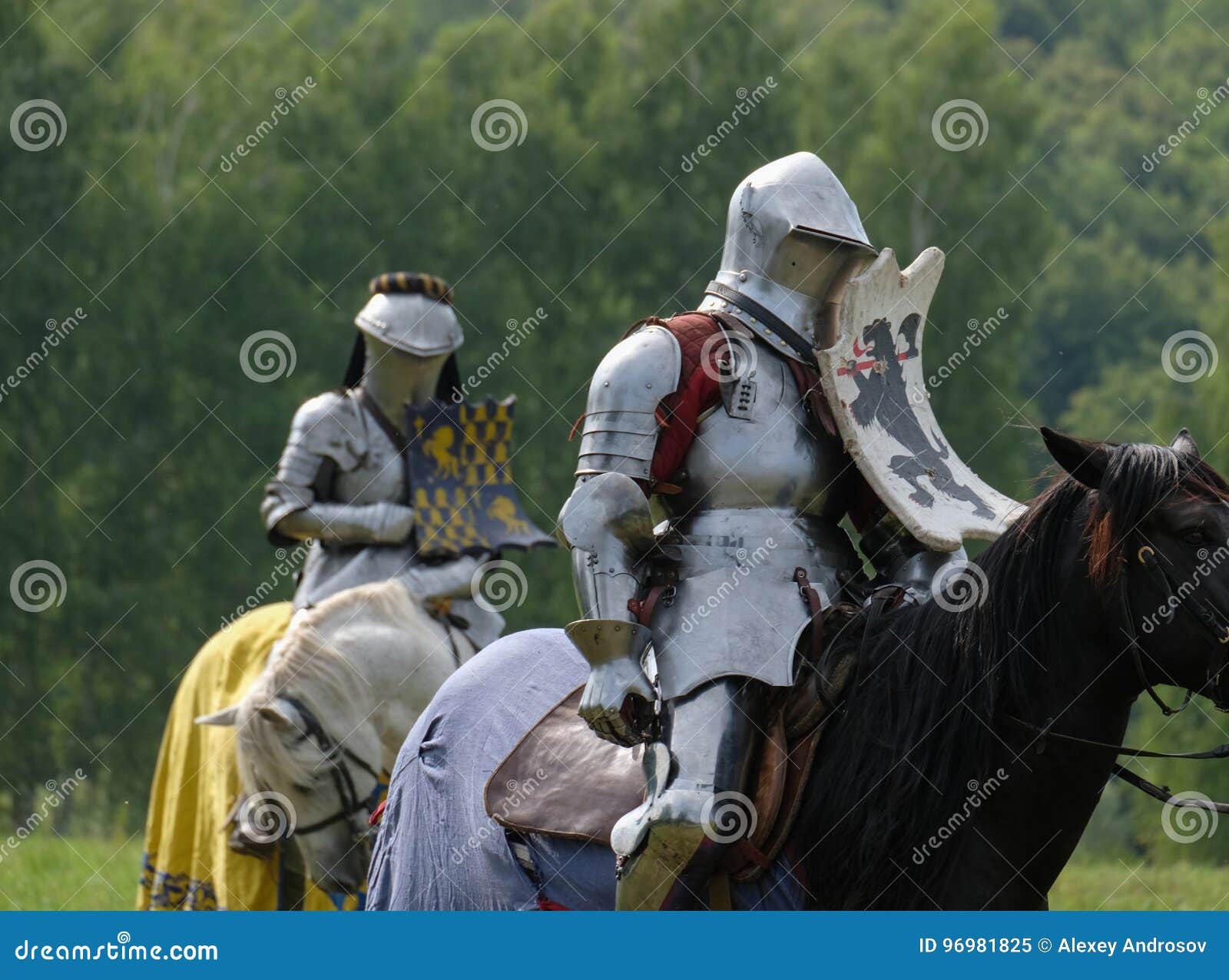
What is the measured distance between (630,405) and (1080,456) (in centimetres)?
114

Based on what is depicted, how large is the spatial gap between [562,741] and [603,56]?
60.7 ft

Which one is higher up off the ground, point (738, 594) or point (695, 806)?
point (738, 594)

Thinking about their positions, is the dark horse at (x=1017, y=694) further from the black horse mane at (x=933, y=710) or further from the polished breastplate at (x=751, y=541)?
the polished breastplate at (x=751, y=541)

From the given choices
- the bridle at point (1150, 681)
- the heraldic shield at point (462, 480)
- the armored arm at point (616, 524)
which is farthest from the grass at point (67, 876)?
the bridle at point (1150, 681)

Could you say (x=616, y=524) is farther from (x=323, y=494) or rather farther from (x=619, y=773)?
(x=323, y=494)

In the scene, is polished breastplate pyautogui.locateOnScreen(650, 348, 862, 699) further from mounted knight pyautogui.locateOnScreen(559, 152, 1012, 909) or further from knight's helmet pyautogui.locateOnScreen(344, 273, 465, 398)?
knight's helmet pyautogui.locateOnScreen(344, 273, 465, 398)

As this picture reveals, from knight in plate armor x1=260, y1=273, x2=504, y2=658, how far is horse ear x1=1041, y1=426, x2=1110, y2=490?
435 centimetres

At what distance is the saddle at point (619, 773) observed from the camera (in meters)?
5.44

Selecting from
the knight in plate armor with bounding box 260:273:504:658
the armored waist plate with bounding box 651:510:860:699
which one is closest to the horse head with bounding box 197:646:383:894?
the knight in plate armor with bounding box 260:273:504:658

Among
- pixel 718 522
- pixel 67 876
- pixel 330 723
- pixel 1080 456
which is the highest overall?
pixel 1080 456

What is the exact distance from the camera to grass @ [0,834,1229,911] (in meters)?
10.8

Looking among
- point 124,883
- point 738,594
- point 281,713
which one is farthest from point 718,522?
point 124,883

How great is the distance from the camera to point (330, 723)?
27.2ft
